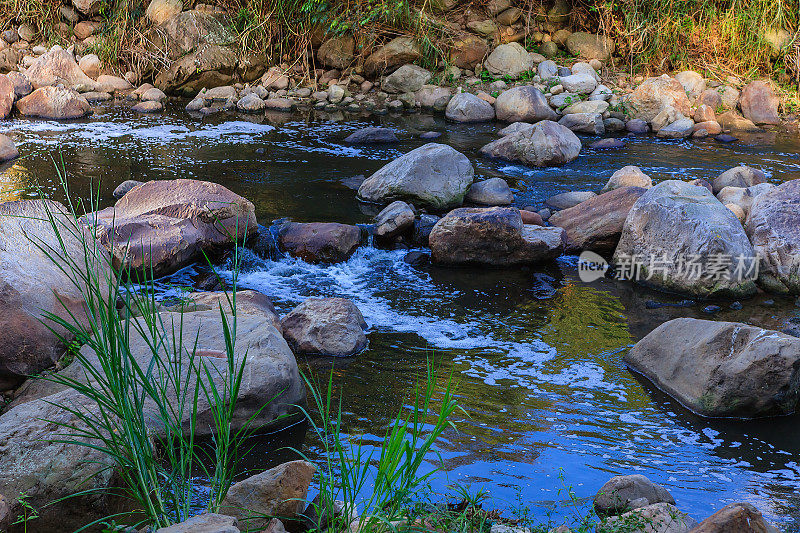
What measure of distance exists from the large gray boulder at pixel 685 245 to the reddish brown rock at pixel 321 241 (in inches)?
87.4

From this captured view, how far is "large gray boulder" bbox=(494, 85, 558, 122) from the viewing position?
10344mm

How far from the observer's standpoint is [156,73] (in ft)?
38.9

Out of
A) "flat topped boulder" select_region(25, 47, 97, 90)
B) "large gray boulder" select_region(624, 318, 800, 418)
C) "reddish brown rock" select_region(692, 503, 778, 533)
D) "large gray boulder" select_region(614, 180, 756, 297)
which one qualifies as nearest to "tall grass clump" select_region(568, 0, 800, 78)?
"large gray boulder" select_region(614, 180, 756, 297)

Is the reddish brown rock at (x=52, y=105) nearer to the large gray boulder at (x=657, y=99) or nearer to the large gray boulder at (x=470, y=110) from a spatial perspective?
the large gray boulder at (x=470, y=110)

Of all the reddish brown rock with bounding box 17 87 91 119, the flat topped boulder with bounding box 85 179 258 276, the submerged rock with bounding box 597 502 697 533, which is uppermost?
the reddish brown rock with bounding box 17 87 91 119

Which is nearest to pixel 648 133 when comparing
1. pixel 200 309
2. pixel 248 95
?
pixel 248 95

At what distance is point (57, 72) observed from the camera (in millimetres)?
11414

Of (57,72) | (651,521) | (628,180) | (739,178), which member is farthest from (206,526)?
(57,72)

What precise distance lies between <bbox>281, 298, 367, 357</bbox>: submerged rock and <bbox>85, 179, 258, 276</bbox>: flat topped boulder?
1.13 metres

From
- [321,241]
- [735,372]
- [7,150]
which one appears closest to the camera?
[735,372]

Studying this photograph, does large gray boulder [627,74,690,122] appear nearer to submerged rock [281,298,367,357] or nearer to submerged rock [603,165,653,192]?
submerged rock [603,165,653,192]

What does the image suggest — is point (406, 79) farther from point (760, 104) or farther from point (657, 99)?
point (760, 104)

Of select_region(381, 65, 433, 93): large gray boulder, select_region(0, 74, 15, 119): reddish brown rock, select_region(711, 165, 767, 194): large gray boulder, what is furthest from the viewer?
select_region(381, 65, 433, 93): large gray boulder

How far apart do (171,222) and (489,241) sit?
2582 millimetres
